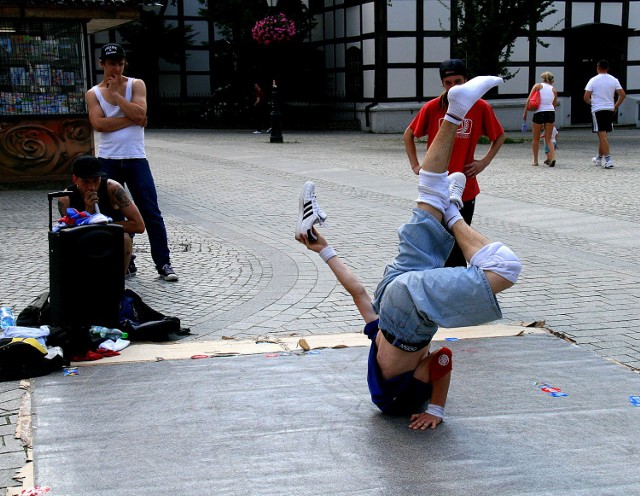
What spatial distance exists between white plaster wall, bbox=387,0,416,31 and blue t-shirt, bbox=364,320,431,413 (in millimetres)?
23460

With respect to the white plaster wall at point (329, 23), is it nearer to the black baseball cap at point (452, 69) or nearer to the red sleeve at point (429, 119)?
the red sleeve at point (429, 119)

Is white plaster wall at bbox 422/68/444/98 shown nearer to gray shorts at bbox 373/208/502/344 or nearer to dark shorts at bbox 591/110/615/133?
dark shorts at bbox 591/110/615/133

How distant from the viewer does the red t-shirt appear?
564 cm

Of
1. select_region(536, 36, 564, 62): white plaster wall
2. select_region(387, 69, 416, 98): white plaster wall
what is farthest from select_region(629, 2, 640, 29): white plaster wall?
select_region(387, 69, 416, 98): white plaster wall

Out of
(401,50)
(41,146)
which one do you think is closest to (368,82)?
(401,50)

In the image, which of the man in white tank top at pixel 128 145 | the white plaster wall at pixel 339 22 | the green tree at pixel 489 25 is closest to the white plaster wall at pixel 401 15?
the white plaster wall at pixel 339 22

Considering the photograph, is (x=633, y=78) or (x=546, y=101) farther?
(x=633, y=78)

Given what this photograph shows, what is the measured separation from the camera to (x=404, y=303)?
11.7 feet

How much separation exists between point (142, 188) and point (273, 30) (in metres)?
20.1

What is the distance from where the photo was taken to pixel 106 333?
16.5ft

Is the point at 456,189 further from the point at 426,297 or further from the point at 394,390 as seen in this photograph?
the point at 394,390

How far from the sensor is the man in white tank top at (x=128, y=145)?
684cm

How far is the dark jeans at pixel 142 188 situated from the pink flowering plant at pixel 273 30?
19.9 meters

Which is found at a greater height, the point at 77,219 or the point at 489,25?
the point at 489,25
